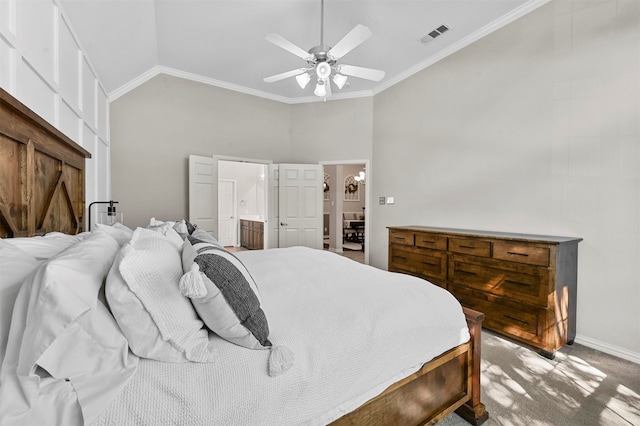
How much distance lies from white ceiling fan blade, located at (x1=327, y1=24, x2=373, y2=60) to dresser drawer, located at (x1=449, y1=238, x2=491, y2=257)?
2.05 metres

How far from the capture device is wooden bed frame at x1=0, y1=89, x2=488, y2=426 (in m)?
1.24

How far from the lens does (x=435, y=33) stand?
347cm

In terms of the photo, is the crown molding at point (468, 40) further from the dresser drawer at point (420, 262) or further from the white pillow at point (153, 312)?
the white pillow at point (153, 312)

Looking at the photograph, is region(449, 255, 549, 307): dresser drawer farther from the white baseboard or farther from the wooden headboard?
the wooden headboard

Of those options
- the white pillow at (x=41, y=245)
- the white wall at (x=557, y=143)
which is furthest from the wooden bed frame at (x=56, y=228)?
the white wall at (x=557, y=143)

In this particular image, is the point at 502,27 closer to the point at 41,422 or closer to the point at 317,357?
the point at 317,357

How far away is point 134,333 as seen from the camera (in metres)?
0.89

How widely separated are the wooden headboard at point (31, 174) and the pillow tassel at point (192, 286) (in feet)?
3.19

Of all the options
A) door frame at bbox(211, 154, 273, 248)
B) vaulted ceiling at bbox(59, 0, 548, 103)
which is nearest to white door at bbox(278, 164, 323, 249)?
door frame at bbox(211, 154, 273, 248)

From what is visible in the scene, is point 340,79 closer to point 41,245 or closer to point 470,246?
point 470,246

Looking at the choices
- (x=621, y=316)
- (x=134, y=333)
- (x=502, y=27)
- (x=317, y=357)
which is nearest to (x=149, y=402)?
(x=134, y=333)

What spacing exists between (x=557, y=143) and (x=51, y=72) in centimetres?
407

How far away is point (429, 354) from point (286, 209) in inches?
159

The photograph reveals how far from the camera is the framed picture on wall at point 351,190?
11.0m
